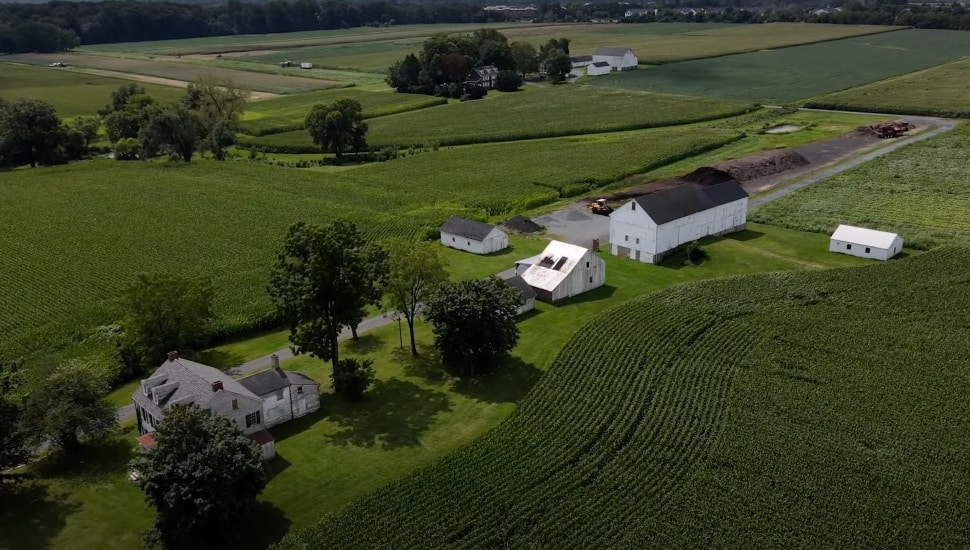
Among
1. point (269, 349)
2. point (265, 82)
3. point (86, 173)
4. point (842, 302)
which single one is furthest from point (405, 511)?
point (265, 82)

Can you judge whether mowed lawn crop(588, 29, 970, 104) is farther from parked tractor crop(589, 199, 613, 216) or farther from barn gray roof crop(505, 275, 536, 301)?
barn gray roof crop(505, 275, 536, 301)

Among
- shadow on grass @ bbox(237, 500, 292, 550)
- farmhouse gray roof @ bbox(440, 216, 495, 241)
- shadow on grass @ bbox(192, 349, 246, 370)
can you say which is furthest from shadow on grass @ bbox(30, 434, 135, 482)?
farmhouse gray roof @ bbox(440, 216, 495, 241)

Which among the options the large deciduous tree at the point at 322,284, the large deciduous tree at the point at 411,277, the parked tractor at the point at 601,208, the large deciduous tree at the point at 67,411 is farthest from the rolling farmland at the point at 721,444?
the parked tractor at the point at 601,208

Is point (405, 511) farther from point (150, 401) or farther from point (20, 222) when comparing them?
point (20, 222)

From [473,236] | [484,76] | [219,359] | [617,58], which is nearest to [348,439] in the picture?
A: [219,359]

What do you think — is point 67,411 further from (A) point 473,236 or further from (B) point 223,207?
(B) point 223,207
